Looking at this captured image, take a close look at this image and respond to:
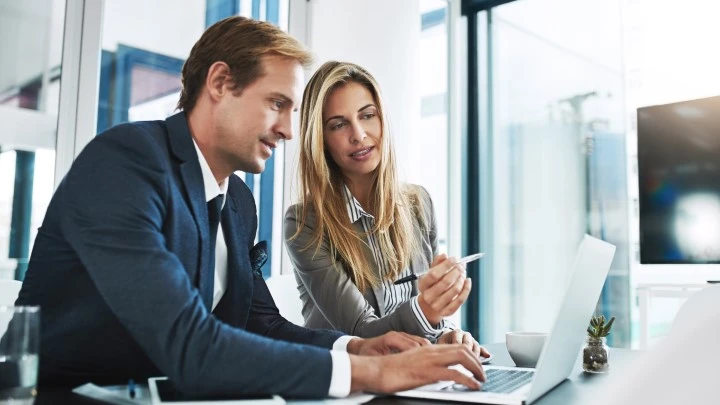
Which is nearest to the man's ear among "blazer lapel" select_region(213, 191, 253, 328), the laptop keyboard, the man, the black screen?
the man

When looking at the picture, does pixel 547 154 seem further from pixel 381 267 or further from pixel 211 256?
pixel 211 256

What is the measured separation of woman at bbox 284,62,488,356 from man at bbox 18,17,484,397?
262mm

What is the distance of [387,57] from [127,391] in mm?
2887

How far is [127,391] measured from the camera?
884 millimetres

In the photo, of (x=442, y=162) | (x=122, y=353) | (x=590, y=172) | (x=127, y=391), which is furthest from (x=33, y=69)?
(x=590, y=172)

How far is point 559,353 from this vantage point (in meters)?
0.93

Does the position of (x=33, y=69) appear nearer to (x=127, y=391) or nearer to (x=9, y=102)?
(x=9, y=102)

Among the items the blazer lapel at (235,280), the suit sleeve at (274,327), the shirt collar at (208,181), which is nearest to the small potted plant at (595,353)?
the suit sleeve at (274,327)

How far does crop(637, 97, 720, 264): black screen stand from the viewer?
2.47m

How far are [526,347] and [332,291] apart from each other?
590mm

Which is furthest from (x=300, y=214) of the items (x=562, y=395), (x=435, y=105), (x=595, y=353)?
(x=435, y=105)

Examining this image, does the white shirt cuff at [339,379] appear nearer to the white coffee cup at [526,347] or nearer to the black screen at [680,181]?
the white coffee cup at [526,347]

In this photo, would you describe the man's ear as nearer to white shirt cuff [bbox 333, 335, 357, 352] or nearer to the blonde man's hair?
the blonde man's hair

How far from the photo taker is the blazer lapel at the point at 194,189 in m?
1.14
